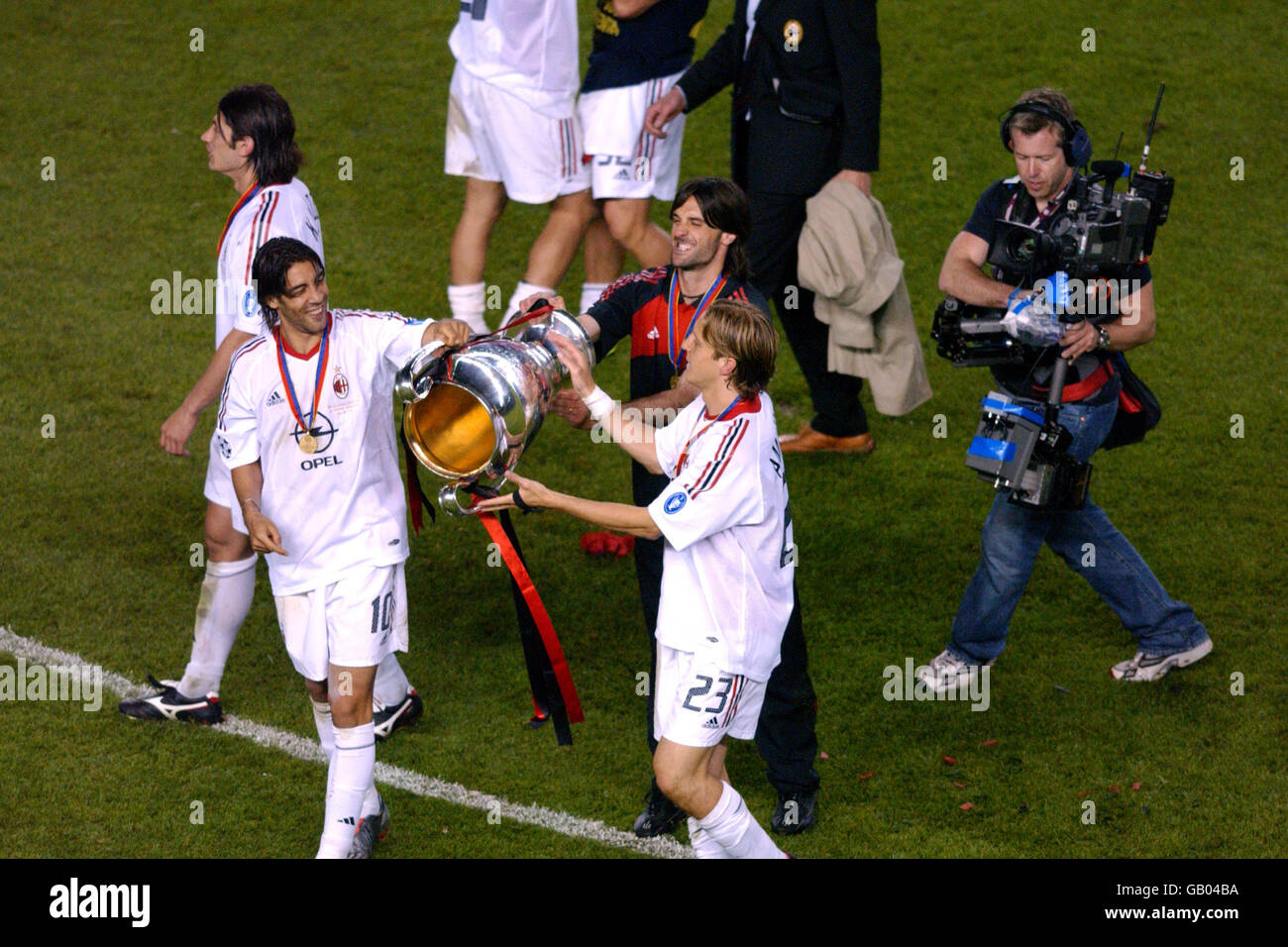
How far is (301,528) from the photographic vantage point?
15.6ft

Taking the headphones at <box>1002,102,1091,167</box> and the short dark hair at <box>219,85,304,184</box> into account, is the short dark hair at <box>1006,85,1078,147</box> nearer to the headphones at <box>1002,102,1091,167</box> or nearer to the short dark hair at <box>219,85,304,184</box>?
the headphones at <box>1002,102,1091,167</box>

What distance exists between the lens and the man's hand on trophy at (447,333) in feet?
15.4

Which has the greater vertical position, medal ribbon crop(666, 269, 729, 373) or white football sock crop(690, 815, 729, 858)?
medal ribbon crop(666, 269, 729, 373)

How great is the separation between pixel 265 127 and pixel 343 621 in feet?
5.69

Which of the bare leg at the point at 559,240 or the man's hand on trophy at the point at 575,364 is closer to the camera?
the man's hand on trophy at the point at 575,364

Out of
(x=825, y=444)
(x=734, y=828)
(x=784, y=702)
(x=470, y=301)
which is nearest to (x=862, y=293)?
(x=825, y=444)

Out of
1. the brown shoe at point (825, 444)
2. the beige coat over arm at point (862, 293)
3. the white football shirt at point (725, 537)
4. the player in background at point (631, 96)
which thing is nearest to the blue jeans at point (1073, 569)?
the beige coat over arm at point (862, 293)

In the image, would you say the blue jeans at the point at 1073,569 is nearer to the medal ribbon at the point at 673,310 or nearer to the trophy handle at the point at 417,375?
the medal ribbon at the point at 673,310

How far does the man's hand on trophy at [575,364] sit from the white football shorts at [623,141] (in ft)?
9.09

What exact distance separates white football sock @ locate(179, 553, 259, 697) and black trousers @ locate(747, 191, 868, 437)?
104 inches

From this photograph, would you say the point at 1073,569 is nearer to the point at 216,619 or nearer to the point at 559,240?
the point at 559,240

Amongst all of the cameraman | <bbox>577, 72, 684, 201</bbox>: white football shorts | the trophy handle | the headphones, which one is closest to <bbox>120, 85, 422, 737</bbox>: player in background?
the trophy handle

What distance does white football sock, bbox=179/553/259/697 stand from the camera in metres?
5.50

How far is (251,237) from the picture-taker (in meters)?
5.15
